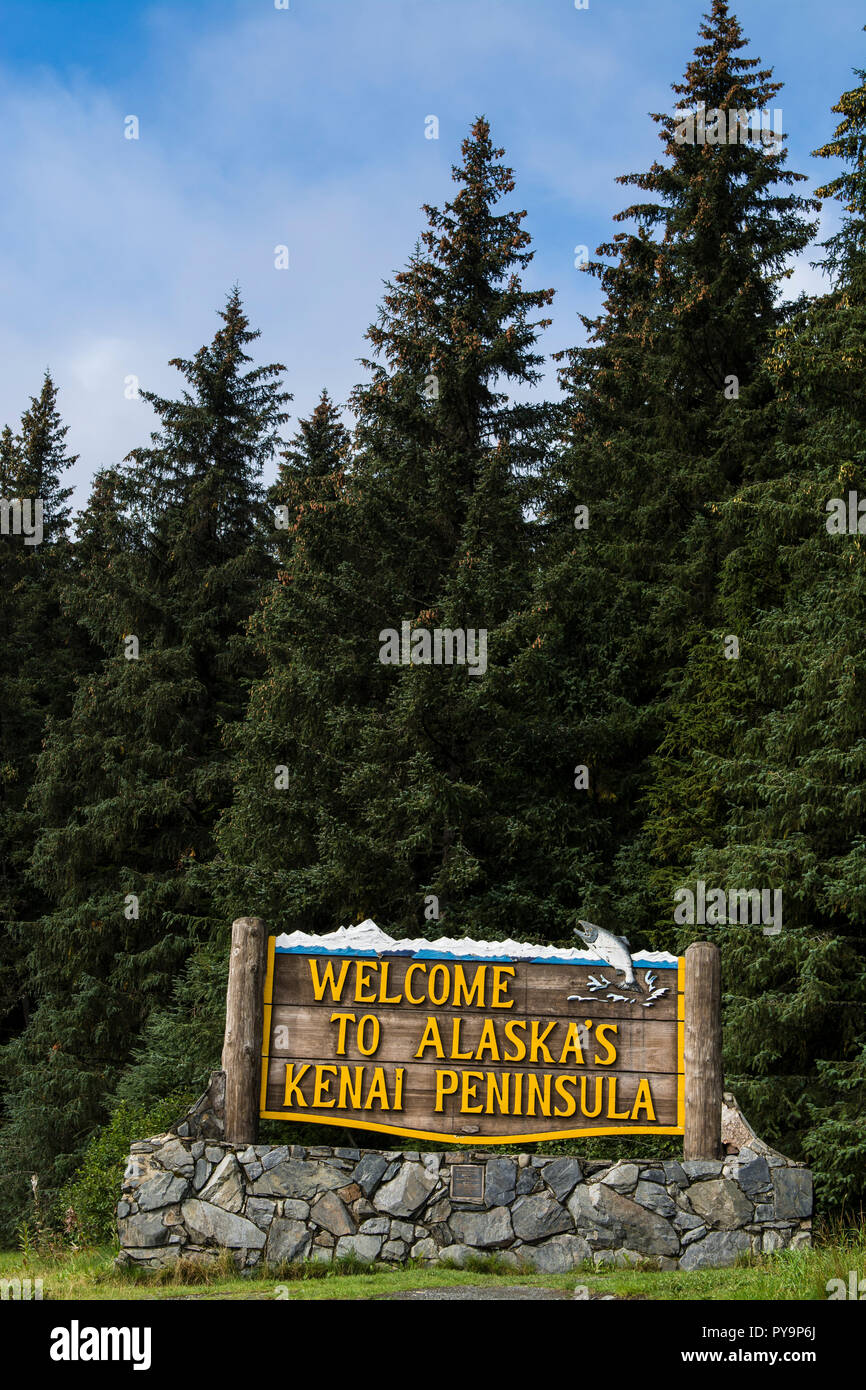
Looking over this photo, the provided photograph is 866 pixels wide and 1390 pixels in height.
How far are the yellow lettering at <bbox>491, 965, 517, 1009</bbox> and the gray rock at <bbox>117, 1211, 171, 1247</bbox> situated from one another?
9.84 feet

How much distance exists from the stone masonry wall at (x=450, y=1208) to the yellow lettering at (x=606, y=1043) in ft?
2.50

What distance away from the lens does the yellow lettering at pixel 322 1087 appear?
30.6 ft

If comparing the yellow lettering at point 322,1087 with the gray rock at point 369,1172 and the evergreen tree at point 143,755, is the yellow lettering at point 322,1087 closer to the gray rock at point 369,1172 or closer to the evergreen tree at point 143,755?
the gray rock at point 369,1172

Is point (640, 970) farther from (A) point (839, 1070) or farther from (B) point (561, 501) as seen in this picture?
(B) point (561, 501)

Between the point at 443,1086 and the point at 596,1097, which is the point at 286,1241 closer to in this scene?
the point at 443,1086

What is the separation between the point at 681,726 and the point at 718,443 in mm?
5133

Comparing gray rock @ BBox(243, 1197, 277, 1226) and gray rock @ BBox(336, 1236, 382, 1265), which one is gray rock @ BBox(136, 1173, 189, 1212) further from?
gray rock @ BBox(336, 1236, 382, 1265)

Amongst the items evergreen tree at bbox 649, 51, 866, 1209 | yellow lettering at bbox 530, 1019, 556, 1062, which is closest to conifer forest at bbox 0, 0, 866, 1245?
evergreen tree at bbox 649, 51, 866, 1209

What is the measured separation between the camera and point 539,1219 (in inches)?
352

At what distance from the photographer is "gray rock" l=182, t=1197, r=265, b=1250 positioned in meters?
8.90

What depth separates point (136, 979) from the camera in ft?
67.2

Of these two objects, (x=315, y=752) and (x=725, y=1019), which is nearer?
(x=725, y=1019)

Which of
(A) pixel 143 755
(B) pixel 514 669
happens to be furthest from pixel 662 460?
(A) pixel 143 755
